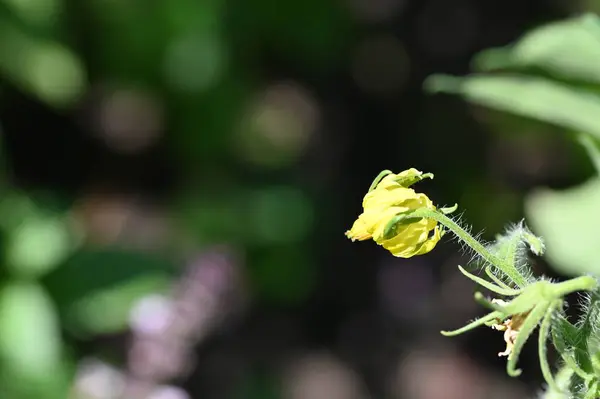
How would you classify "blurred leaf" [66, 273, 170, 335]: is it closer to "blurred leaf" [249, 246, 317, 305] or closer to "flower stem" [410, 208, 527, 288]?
"blurred leaf" [249, 246, 317, 305]

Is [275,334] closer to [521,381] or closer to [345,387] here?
[345,387]

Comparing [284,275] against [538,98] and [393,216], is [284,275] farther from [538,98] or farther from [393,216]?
[393,216]

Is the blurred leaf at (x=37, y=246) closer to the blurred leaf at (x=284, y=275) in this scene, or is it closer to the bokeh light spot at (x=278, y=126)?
the blurred leaf at (x=284, y=275)

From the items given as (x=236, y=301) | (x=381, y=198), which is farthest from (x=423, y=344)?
(x=381, y=198)

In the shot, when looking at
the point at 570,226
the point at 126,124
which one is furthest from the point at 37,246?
the point at 570,226

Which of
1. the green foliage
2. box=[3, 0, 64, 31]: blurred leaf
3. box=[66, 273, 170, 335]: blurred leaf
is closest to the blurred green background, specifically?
box=[3, 0, 64, 31]: blurred leaf

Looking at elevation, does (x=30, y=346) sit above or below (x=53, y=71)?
below
